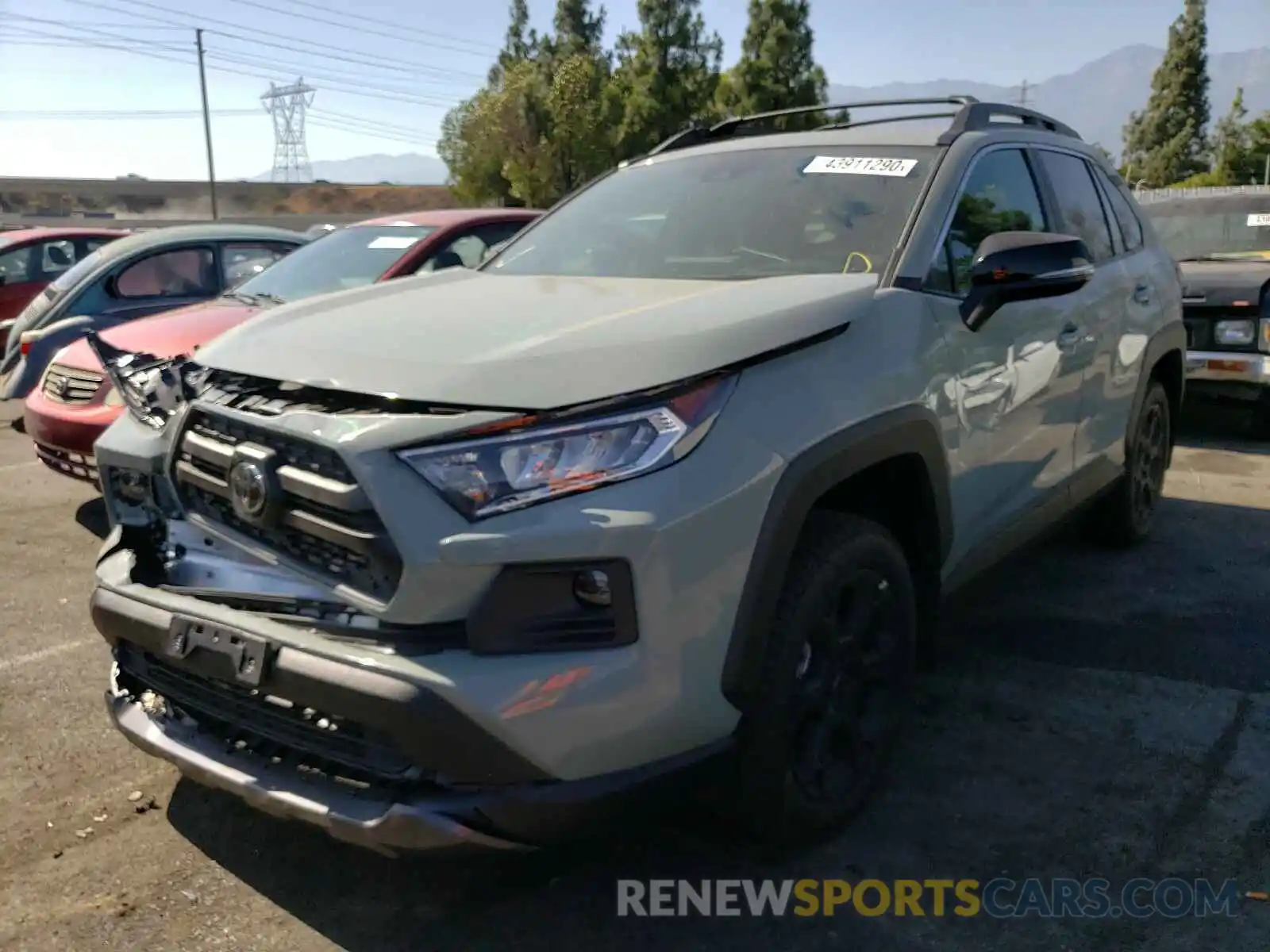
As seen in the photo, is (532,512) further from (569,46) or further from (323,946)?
(569,46)

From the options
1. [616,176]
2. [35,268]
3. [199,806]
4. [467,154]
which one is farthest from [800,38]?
[199,806]

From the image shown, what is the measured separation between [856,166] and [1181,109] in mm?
50586

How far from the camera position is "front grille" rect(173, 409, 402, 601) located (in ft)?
7.22

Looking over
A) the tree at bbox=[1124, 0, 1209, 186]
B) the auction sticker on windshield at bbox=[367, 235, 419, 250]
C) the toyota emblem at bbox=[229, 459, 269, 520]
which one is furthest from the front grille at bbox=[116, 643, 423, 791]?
the tree at bbox=[1124, 0, 1209, 186]

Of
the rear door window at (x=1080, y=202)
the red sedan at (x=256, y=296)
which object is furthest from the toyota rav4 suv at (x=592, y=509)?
the red sedan at (x=256, y=296)

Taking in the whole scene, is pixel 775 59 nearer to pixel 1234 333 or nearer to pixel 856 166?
pixel 1234 333

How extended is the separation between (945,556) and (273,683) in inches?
73.0

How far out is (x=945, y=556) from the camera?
3195 millimetres

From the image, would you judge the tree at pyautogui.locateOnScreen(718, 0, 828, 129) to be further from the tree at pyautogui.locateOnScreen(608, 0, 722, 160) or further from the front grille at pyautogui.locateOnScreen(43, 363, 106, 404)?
the front grille at pyautogui.locateOnScreen(43, 363, 106, 404)

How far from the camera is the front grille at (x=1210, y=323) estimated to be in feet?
24.8

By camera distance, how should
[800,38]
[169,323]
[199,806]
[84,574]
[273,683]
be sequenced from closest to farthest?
[273,683], [199,806], [84,574], [169,323], [800,38]

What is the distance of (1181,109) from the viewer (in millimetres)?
46812

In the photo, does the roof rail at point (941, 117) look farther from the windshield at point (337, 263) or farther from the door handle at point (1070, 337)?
the windshield at point (337, 263)

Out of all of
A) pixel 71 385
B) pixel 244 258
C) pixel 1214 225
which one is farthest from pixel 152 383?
pixel 1214 225
